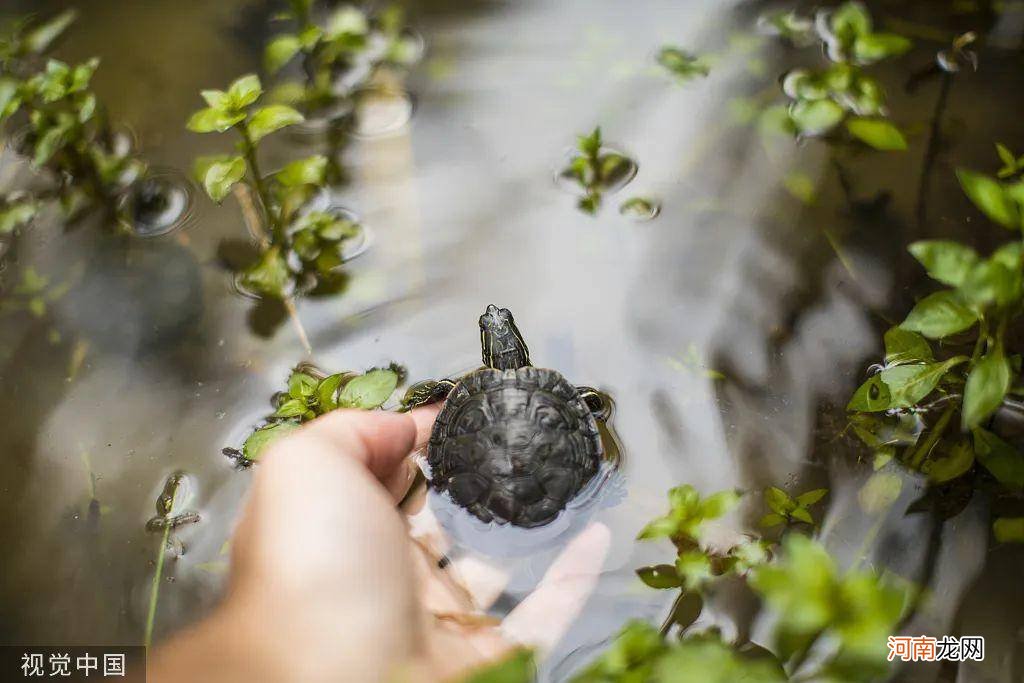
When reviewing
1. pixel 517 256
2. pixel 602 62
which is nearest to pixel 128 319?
pixel 517 256

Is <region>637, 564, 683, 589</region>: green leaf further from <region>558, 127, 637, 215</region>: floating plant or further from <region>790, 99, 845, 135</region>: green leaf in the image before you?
<region>790, 99, 845, 135</region>: green leaf

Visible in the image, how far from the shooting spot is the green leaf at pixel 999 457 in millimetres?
1995

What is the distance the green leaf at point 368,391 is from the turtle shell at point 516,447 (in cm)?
24

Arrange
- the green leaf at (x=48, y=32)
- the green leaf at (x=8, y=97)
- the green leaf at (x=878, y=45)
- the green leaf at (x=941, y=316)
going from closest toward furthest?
the green leaf at (x=941, y=316), the green leaf at (x=878, y=45), the green leaf at (x=8, y=97), the green leaf at (x=48, y=32)

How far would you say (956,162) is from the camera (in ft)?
8.63

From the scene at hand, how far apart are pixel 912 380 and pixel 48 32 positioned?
3099 mm

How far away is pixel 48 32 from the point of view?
2.87 m

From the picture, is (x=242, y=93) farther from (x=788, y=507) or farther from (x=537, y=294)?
(x=788, y=507)

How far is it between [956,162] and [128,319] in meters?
2.83

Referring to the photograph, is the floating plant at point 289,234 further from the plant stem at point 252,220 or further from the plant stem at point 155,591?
the plant stem at point 155,591

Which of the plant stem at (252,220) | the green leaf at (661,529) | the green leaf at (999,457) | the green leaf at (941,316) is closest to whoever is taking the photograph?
the green leaf at (941,316)

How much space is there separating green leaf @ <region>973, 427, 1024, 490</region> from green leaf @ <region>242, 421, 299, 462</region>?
71.2 inches

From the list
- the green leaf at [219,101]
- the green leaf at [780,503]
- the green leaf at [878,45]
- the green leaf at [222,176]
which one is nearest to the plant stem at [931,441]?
the green leaf at [780,503]

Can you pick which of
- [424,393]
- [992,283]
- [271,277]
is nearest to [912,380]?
[992,283]
